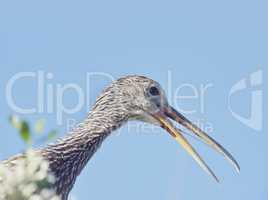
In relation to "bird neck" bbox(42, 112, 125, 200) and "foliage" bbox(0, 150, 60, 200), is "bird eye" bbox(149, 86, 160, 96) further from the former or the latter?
"foliage" bbox(0, 150, 60, 200)

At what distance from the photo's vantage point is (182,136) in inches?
328

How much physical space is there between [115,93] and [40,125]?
22.5 feet

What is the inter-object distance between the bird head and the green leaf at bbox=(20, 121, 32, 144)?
265 inches

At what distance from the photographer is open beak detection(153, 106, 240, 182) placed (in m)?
8.13

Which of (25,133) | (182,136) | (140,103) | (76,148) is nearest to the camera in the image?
(25,133)

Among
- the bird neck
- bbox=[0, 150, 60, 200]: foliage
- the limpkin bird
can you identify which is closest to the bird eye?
the limpkin bird

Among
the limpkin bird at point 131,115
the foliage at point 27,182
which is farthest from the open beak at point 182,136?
the foliage at point 27,182

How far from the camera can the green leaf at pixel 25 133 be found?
1619 millimetres

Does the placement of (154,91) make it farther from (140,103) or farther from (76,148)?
(76,148)

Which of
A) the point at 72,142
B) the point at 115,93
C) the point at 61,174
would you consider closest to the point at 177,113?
the point at 115,93

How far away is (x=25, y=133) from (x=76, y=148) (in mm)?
5824

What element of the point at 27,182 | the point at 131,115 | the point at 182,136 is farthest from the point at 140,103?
the point at 27,182

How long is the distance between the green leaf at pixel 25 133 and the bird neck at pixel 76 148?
4805mm

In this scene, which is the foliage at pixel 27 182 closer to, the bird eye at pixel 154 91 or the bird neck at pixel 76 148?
the bird neck at pixel 76 148
